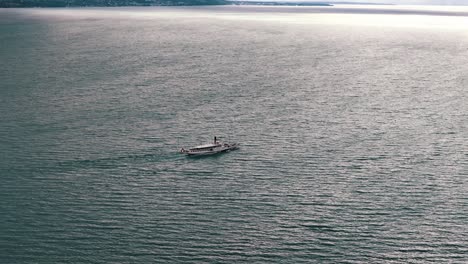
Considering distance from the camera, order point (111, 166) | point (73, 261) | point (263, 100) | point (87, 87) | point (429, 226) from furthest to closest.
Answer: point (87, 87), point (263, 100), point (111, 166), point (429, 226), point (73, 261)

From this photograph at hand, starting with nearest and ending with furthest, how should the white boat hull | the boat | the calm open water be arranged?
the calm open water < the white boat hull < the boat

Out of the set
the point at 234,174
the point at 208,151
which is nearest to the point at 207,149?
the point at 208,151

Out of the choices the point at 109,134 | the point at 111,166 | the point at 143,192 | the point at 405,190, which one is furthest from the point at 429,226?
the point at 109,134

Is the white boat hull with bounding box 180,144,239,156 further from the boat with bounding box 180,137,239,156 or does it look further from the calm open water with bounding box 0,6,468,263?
the calm open water with bounding box 0,6,468,263

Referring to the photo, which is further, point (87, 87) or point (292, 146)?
point (87, 87)

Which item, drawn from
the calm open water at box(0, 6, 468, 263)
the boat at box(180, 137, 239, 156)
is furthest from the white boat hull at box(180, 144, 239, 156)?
the calm open water at box(0, 6, 468, 263)

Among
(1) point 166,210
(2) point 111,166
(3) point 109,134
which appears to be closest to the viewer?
(1) point 166,210

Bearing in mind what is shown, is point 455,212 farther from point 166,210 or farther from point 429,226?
point 166,210

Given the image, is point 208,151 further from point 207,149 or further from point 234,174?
point 234,174

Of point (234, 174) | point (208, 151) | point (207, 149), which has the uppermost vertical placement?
point (207, 149)

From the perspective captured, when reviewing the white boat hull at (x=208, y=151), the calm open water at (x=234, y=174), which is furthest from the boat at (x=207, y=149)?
the calm open water at (x=234, y=174)
